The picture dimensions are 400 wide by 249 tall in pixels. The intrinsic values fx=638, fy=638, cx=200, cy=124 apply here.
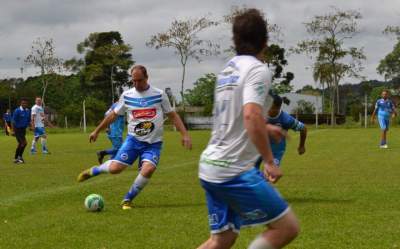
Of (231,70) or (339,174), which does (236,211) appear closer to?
(231,70)

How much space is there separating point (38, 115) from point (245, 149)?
20.4 metres

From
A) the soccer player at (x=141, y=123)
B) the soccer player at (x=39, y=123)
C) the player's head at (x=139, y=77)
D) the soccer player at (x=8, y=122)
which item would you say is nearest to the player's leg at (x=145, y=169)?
the soccer player at (x=141, y=123)

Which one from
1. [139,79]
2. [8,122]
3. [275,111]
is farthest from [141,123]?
[8,122]

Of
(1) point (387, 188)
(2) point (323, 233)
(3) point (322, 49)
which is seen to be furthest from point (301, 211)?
(3) point (322, 49)

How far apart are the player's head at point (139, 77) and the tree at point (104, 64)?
208 feet

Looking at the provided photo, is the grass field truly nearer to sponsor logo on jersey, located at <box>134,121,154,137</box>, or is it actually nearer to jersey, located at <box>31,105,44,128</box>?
sponsor logo on jersey, located at <box>134,121,154,137</box>

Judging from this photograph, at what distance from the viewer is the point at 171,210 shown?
9016 millimetres

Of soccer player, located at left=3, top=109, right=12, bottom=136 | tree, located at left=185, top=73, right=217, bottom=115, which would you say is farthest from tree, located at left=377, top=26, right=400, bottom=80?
soccer player, located at left=3, top=109, right=12, bottom=136

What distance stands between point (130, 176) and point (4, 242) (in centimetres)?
696

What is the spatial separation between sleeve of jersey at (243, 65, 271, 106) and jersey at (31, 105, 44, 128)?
2009 cm

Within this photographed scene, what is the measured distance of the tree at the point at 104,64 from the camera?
73250 mm

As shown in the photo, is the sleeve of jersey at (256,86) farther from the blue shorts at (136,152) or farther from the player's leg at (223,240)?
the blue shorts at (136,152)

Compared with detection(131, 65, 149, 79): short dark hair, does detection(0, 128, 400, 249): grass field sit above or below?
below

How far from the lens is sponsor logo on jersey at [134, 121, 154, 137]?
9211mm
